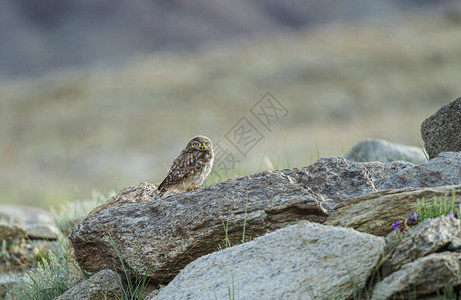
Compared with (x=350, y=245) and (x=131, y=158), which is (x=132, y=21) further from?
(x=350, y=245)

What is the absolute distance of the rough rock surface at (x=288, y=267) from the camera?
13.0 ft

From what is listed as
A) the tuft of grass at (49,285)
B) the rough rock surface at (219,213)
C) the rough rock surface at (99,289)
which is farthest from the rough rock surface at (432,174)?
the tuft of grass at (49,285)

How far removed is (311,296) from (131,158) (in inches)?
1707

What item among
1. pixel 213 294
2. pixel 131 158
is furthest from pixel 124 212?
pixel 131 158

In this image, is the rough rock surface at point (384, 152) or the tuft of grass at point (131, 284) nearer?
the tuft of grass at point (131, 284)

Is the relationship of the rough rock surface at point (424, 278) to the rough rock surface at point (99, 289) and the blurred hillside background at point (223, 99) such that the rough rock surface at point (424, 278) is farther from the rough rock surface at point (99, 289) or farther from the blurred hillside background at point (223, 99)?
the blurred hillside background at point (223, 99)

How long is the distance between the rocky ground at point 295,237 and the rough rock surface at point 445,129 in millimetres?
11

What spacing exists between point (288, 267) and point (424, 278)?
95 centimetres

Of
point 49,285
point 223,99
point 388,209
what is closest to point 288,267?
point 388,209

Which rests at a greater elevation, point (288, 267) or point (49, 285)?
point (49, 285)

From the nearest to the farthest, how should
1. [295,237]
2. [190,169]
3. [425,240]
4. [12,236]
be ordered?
[425,240] → [295,237] → [190,169] → [12,236]

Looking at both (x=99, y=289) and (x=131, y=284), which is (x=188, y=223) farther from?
(x=99, y=289)

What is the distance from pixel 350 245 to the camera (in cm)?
405

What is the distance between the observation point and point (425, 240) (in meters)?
3.93
